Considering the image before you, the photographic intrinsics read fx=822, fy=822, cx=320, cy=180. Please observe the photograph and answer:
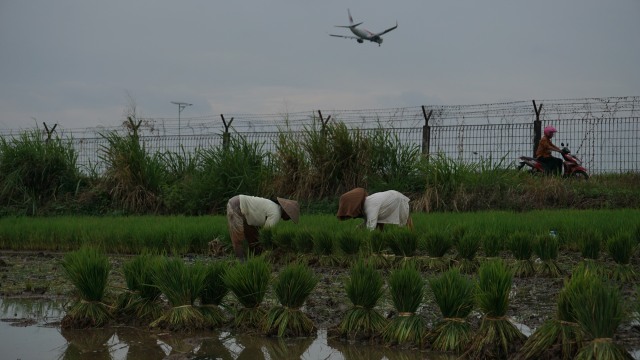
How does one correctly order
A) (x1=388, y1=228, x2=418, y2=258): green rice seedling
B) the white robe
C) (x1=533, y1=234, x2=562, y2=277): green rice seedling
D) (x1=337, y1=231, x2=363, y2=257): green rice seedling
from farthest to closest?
the white robe < (x1=337, y1=231, x2=363, y2=257): green rice seedling < (x1=388, y1=228, x2=418, y2=258): green rice seedling < (x1=533, y1=234, x2=562, y2=277): green rice seedling

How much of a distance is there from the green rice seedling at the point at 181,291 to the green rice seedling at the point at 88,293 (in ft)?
1.91

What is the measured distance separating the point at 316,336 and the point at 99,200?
12.6 metres

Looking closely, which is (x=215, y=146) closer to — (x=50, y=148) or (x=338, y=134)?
(x=338, y=134)

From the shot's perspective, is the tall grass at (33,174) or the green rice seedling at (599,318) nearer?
the green rice seedling at (599,318)

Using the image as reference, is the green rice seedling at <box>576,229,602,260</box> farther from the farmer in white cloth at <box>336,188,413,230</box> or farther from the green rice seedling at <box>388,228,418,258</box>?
the farmer in white cloth at <box>336,188,413,230</box>

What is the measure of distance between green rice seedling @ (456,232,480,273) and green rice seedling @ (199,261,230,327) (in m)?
3.01

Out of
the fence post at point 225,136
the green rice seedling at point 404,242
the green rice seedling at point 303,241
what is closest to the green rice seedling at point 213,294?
the green rice seedling at point 404,242

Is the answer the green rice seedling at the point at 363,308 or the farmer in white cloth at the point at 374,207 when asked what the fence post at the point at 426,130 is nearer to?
the farmer in white cloth at the point at 374,207

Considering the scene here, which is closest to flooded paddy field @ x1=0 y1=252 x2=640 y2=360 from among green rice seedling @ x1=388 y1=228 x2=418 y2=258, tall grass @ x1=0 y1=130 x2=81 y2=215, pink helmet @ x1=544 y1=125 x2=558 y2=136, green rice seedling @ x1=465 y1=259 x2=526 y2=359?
green rice seedling @ x1=465 y1=259 x2=526 y2=359

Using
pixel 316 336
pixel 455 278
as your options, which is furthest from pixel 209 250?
pixel 455 278

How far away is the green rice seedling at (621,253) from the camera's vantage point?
783cm

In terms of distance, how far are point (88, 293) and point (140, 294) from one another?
0.44 meters

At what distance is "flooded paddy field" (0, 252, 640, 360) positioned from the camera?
5840 mm

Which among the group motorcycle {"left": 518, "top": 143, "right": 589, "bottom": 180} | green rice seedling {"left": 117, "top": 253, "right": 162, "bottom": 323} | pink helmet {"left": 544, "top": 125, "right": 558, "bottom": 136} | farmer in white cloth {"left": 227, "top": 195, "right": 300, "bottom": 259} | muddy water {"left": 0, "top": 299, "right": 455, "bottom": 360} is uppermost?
pink helmet {"left": 544, "top": 125, "right": 558, "bottom": 136}
